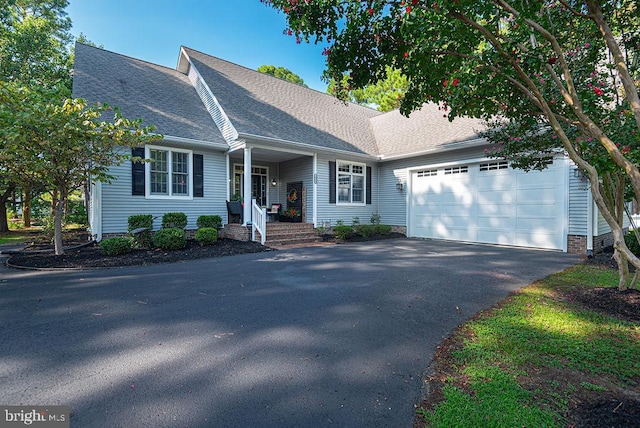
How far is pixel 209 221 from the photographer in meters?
10.1

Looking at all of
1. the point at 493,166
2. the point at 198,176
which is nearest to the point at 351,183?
the point at 493,166

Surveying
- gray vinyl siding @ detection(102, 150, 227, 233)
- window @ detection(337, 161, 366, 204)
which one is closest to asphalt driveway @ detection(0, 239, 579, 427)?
gray vinyl siding @ detection(102, 150, 227, 233)

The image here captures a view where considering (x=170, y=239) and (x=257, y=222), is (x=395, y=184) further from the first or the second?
(x=170, y=239)

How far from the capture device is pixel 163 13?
10.7m

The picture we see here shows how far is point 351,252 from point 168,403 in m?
6.85

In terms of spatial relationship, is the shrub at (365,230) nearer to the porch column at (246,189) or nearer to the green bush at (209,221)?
the porch column at (246,189)

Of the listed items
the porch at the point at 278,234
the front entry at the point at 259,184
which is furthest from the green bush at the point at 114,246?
the front entry at the point at 259,184

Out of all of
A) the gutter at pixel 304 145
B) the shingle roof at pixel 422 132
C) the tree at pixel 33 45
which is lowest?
the gutter at pixel 304 145

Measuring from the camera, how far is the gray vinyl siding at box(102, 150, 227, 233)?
8789mm

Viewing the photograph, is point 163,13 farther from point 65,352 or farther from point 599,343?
point 599,343

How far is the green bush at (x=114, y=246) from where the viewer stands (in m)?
7.39

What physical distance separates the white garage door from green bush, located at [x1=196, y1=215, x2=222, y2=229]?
766cm

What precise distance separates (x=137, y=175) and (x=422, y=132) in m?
10.8

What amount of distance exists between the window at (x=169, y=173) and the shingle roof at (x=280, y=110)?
220 cm
